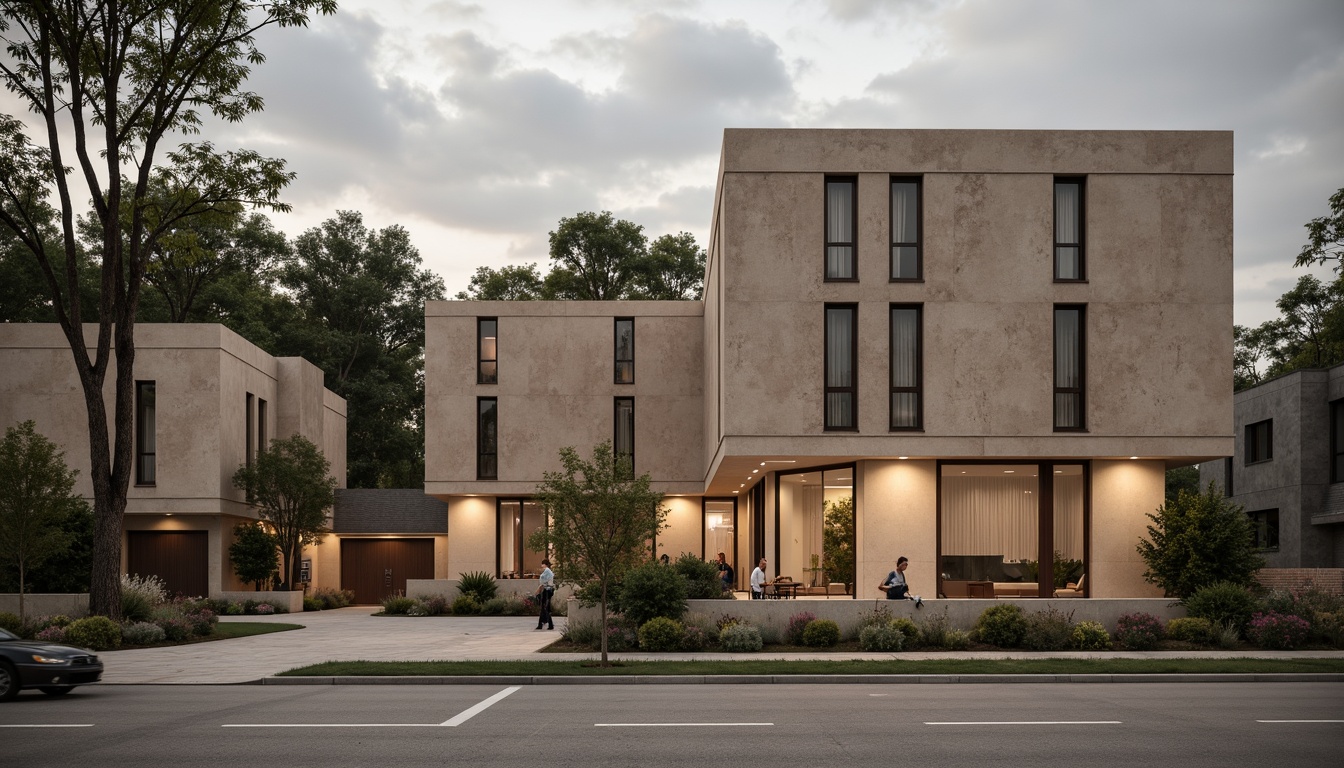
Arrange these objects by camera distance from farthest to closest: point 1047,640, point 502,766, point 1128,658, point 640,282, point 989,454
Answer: point 640,282, point 989,454, point 1047,640, point 1128,658, point 502,766

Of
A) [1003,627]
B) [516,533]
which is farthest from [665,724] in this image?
[516,533]

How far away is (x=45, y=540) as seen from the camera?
94.3ft

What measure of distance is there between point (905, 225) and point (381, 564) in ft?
102

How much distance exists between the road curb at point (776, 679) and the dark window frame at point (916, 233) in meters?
12.0

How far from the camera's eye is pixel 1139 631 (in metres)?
24.0

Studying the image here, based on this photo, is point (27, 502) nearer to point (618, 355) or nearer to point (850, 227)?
point (618, 355)

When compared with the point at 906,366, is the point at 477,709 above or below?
below

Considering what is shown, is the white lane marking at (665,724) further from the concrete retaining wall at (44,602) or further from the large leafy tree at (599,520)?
the concrete retaining wall at (44,602)

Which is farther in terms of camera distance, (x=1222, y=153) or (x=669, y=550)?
(x=669, y=550)

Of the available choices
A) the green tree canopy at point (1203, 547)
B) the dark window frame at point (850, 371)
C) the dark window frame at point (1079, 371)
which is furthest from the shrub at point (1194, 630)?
the dark window frame at point (850, 371)

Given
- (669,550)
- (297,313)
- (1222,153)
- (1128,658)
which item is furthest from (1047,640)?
(297,313)

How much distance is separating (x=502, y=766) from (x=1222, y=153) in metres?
25.5

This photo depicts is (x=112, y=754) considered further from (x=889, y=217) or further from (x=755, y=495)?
(x=755, y=495)

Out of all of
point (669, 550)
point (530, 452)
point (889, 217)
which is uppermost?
point (889, 217)
